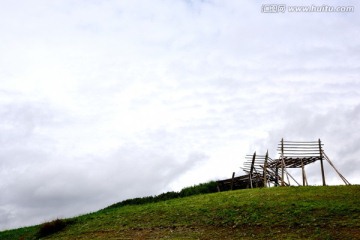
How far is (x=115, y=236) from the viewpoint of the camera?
79.4ft

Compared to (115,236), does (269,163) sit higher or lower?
higher

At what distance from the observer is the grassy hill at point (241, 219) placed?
20.3 metres

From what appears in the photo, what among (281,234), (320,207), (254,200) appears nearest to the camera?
(281,234)

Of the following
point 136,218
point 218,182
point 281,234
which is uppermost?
point 218,182

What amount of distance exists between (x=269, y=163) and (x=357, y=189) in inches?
422

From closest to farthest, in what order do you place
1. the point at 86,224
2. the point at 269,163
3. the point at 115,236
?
the point at 115,236 → the point at 86,224 → the point at 269,163

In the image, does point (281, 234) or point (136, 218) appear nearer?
point (281, 234)

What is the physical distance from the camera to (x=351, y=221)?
20109 mm

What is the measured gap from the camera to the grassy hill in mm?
20344

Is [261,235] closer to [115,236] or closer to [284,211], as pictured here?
[284,211]

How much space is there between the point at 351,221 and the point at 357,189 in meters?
7.35

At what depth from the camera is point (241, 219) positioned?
23047mm

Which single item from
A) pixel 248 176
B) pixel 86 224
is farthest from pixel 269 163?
pixel 86 224

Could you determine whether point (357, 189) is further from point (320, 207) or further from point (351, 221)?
point (351, 221)
